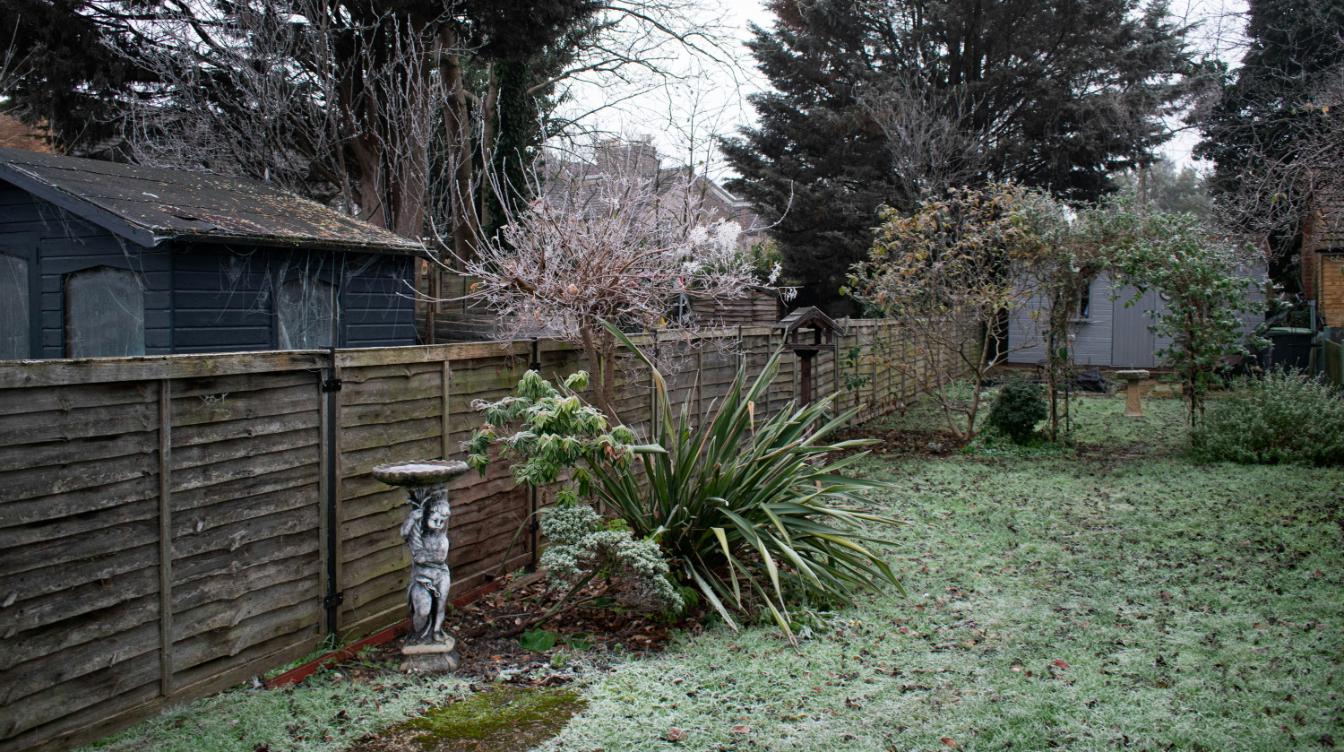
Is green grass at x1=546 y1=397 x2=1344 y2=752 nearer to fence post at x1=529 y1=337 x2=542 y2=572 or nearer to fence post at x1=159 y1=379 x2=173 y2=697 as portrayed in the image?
fence post at x1=159 y1=379 x2=173 y2=697

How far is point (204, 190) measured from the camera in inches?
337

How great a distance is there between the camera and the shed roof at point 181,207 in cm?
705

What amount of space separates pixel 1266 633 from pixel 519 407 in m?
3.89

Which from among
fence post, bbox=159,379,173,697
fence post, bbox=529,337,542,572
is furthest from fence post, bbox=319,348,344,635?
fence post, bbox=529,337,542,572

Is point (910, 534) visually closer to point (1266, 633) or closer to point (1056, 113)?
point (1266, 633)

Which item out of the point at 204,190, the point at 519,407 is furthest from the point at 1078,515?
the point at 204,190

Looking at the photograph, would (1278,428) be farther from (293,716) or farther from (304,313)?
(304,313)

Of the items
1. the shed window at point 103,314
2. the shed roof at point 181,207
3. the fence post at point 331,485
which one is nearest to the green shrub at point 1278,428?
the shed roof at point 181,207

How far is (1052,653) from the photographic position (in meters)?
4.38

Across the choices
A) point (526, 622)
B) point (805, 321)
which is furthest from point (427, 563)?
point (805, 321)

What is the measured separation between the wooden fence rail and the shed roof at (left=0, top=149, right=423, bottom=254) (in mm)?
3355

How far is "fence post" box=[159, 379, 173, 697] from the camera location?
347 centimetres

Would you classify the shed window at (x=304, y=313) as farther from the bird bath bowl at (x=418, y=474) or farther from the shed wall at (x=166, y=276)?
the bird bath bowl at (x=418, y=474)

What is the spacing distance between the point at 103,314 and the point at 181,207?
110 centimetres
